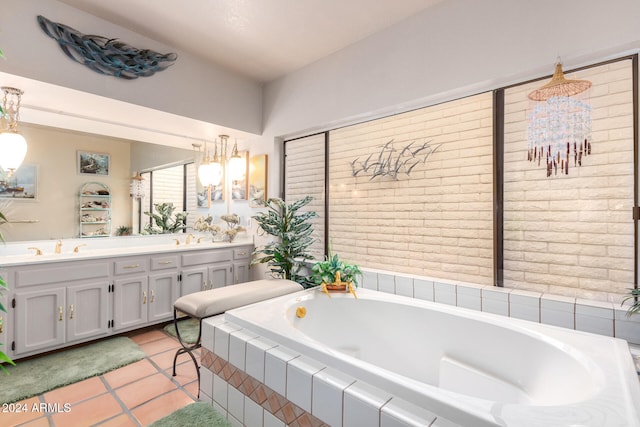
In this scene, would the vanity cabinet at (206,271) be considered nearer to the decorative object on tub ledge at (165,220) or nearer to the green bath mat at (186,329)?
the green bath mat at (186,329)

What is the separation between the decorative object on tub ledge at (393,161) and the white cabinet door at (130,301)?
223 centimetres

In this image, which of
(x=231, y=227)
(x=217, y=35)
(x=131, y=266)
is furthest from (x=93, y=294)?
(x=217, y=35)

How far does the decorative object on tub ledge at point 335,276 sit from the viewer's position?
7.54 ft

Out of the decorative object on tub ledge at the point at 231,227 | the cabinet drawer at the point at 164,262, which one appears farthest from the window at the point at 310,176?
the cabinet drawer at the point at 164,262

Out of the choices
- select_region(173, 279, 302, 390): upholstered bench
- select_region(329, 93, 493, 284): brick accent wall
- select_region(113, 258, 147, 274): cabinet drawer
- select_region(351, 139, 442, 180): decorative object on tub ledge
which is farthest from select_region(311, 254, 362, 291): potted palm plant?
select_region(113, 258, 147, 274): cabinet drawer

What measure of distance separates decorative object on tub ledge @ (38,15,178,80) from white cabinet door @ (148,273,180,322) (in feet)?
5.77

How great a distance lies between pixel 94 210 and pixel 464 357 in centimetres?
328

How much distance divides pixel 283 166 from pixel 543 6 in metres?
2.46

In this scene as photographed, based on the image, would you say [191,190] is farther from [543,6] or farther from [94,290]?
[543,6]

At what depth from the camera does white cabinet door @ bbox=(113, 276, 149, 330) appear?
2.66 metres

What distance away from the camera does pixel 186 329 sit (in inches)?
116

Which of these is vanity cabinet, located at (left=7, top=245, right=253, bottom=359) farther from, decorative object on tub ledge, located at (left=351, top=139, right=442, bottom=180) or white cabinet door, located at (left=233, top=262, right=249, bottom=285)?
decorative object on tub ledge, located at (left=351, top=139, right=442, bottom=180)

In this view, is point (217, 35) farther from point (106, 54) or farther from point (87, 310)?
point (87, 310)

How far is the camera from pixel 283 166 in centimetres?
343
